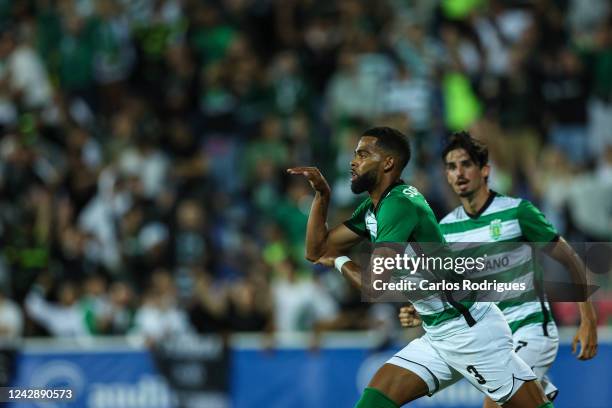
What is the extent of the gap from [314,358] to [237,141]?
13.0 feet

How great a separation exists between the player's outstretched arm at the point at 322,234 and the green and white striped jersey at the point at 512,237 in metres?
0.81

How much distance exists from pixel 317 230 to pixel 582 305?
6.04 feet

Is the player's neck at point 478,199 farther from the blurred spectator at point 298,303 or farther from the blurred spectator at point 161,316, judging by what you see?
the blurred spectator at point 161,316

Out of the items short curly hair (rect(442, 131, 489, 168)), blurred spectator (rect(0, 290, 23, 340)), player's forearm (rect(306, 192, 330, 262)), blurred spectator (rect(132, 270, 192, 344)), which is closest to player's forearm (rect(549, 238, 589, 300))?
short curly hair (rect(442, 131, 489, 168))

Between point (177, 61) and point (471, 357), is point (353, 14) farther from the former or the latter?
point (471, 357)

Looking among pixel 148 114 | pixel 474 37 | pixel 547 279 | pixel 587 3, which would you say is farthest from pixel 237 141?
pixel 547 279

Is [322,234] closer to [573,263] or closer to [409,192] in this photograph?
[409,192]

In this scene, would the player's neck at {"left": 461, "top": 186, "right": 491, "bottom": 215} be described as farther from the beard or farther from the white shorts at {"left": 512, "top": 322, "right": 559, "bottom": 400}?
the beard

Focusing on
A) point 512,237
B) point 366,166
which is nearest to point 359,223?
point 366,166

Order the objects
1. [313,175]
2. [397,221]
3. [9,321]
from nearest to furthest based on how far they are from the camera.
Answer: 1. [397,221]
2. [313,175]
3. [9,321]

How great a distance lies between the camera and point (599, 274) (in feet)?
28.8

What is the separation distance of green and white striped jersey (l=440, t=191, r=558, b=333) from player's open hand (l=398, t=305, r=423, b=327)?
64cm

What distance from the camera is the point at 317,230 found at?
25.8 ft

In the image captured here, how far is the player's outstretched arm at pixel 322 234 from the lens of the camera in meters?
7.70
